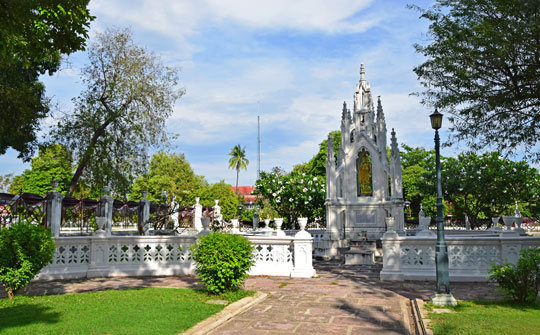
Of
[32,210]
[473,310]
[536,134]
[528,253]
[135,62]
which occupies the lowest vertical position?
[473,310]

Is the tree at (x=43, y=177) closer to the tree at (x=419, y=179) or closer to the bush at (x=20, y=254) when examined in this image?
the tree at (x=419, y=179)

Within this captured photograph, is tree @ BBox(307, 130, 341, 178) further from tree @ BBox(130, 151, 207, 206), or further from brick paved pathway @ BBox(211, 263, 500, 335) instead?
brick paved pathway @ BBox(211, 263, 500, 335)

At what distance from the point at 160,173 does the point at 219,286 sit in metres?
→ 47.9

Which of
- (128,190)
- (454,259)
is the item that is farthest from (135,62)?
(454,259)

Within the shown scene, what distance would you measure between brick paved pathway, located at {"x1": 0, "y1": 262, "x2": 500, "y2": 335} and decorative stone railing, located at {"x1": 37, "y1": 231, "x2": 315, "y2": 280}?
0.63m

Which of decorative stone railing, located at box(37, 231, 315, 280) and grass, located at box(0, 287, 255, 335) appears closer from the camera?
grass, located at box(0, 287, 255, 335)

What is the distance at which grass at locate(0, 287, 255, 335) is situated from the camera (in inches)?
249

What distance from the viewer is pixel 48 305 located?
320 inches

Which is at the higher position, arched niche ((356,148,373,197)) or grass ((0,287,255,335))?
arched niche ((356,148,373,197))

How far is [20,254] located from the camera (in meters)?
8.73

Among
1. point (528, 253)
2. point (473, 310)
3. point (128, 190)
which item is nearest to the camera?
point (473, 310)

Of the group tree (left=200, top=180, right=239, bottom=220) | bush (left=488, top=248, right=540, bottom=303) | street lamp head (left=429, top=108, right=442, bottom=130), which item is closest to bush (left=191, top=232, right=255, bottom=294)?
street lamp head (left=429, top=108, right=442, bottom=130)

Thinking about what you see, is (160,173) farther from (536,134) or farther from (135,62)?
(536,134)

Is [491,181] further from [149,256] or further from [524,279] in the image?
[149,256]
